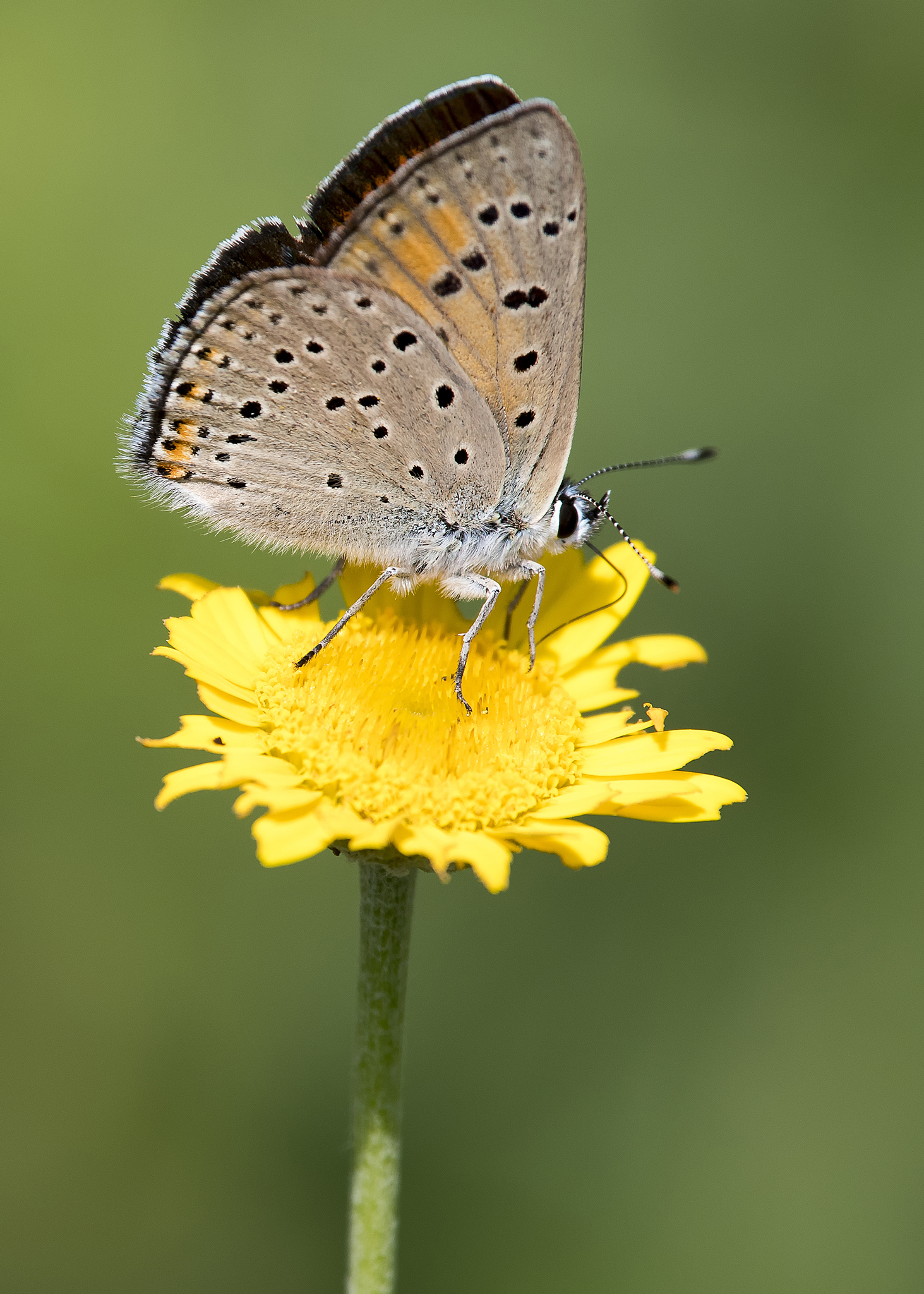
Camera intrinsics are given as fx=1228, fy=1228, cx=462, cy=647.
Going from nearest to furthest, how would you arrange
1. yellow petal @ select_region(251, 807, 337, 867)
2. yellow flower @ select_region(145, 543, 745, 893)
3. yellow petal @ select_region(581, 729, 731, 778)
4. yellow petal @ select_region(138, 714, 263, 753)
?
yellow petal @ select_region(251, 807, 337, 867)
yellow flower @ select_region(145, 543, 745, 893)
yellow petal @ select_region(138, 714, 263, 753)
yellow petal @ select_region(581, 729, 731, 778)

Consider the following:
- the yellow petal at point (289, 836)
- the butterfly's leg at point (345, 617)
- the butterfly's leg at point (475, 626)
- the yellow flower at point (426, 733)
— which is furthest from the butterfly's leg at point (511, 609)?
the yellow petal at point (289, 836)

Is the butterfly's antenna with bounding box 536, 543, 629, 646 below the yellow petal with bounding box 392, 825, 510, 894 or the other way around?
the other way around

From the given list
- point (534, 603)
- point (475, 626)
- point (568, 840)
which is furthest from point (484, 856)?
point (534, 603)

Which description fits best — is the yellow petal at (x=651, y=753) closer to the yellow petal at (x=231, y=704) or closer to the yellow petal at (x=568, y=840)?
the yellow petal at (x=568, y=840)

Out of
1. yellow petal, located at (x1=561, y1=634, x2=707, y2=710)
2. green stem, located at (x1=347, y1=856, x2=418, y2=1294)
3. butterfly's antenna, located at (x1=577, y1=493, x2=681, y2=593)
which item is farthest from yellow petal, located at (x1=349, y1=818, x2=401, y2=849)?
butterfly's antenna, located at (x1=577, y1=493, x2=681, y2=593)

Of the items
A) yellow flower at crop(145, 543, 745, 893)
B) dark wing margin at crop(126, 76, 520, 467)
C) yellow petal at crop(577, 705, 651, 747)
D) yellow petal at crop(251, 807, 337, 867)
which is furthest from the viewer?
yellow petal at crop(577, 705, 651, 747)

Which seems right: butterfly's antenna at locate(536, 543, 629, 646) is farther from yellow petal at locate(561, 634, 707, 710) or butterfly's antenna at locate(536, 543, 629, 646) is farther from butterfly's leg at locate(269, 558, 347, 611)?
butterfly's leg at locate(269, 558, 347, 611)

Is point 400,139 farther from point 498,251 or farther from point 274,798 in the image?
point 274,798
